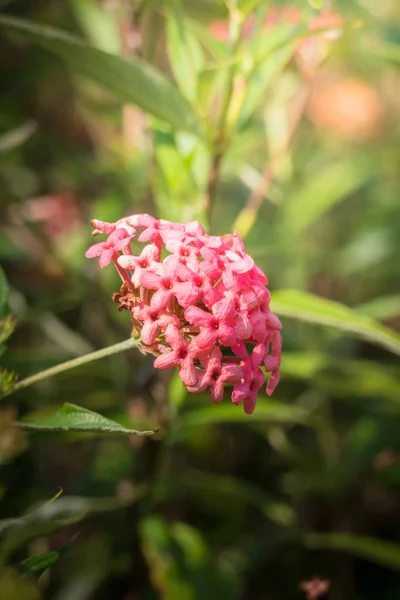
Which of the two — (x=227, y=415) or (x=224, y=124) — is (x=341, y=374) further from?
(x=224, y=124)

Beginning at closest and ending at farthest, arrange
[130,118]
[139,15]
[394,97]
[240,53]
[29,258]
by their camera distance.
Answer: [240,53]
[139,15]
[29,258]
[130,118]
[394,97]

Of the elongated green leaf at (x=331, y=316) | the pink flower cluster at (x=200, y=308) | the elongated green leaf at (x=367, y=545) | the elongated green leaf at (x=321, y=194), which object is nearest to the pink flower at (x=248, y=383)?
the pink flower cluster at (x=200, y=308)

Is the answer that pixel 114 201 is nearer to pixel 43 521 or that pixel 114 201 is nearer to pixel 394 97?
pixel 43 521

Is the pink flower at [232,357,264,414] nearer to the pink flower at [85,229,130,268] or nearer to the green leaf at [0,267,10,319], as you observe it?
the pink flower at [85,229,130,268]

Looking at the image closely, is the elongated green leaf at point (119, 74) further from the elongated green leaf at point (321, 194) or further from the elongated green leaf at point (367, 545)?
the elongated green leaf at point (367, 545)

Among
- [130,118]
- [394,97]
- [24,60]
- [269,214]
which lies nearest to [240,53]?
[130,118]

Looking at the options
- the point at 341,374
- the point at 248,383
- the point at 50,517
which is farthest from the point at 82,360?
the point at 341,374
